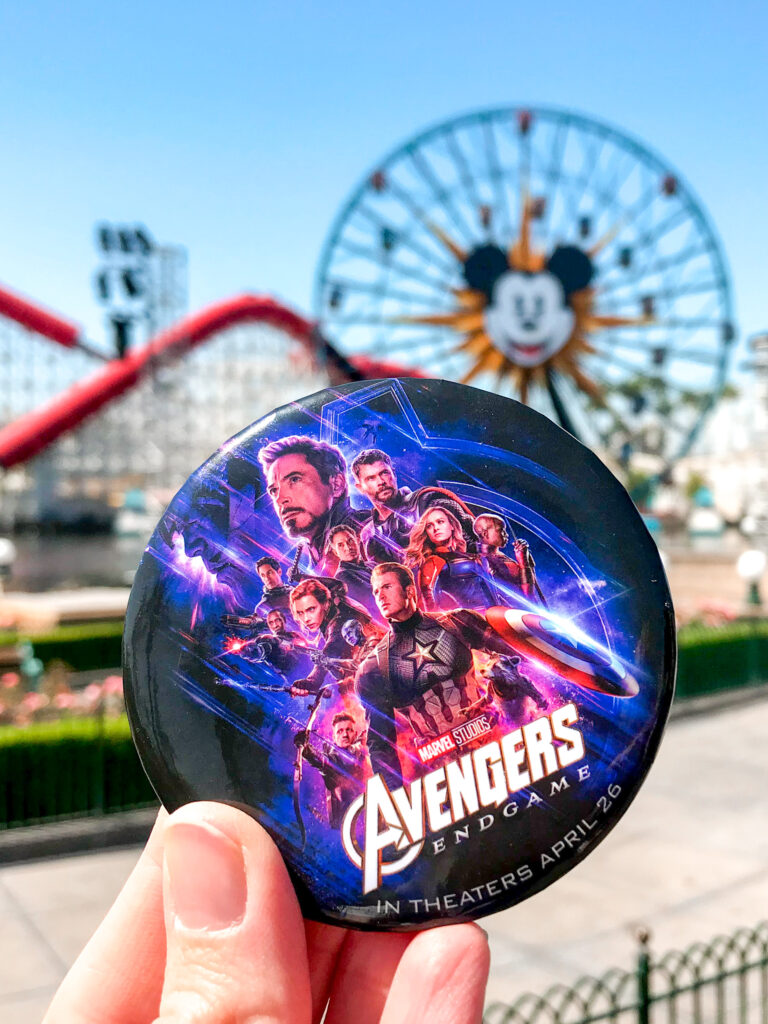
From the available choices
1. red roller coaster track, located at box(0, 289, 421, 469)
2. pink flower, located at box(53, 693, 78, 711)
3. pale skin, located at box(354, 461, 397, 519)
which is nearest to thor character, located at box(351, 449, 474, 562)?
pale skin, located at box(354, 461, 397, 519)

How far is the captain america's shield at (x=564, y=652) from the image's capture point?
167 centimetres

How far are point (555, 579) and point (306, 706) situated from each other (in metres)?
0.48

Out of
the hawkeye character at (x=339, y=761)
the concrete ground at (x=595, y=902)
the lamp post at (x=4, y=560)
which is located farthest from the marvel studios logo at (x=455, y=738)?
the lamp post at (x=4, y=560)

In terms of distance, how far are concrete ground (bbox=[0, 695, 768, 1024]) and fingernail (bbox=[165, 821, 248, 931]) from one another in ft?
10.8

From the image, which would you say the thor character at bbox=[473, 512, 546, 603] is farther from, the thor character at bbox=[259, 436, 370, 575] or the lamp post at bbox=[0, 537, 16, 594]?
the lamp post at bbox=[0, 537, 16, 594]

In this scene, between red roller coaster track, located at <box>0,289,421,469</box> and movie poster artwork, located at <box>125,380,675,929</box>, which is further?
red roller coaster track, located at <box>0,289,421,469</box>

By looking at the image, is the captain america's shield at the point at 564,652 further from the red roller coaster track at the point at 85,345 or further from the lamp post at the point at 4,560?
the red roller coaster track at the point at 85,345

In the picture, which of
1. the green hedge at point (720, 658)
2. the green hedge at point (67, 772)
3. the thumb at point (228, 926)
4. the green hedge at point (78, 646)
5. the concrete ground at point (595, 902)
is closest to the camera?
the thumb at point (228, 926)

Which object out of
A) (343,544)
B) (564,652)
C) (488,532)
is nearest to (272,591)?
(343,544)

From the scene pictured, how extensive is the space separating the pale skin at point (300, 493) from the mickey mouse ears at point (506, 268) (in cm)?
1781

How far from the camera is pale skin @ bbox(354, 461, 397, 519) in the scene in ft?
5.64

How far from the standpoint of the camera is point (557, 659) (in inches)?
65.6

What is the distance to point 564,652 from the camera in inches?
65.7

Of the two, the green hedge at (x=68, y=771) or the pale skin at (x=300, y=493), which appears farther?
the green hedge at (x=68, y=771)
